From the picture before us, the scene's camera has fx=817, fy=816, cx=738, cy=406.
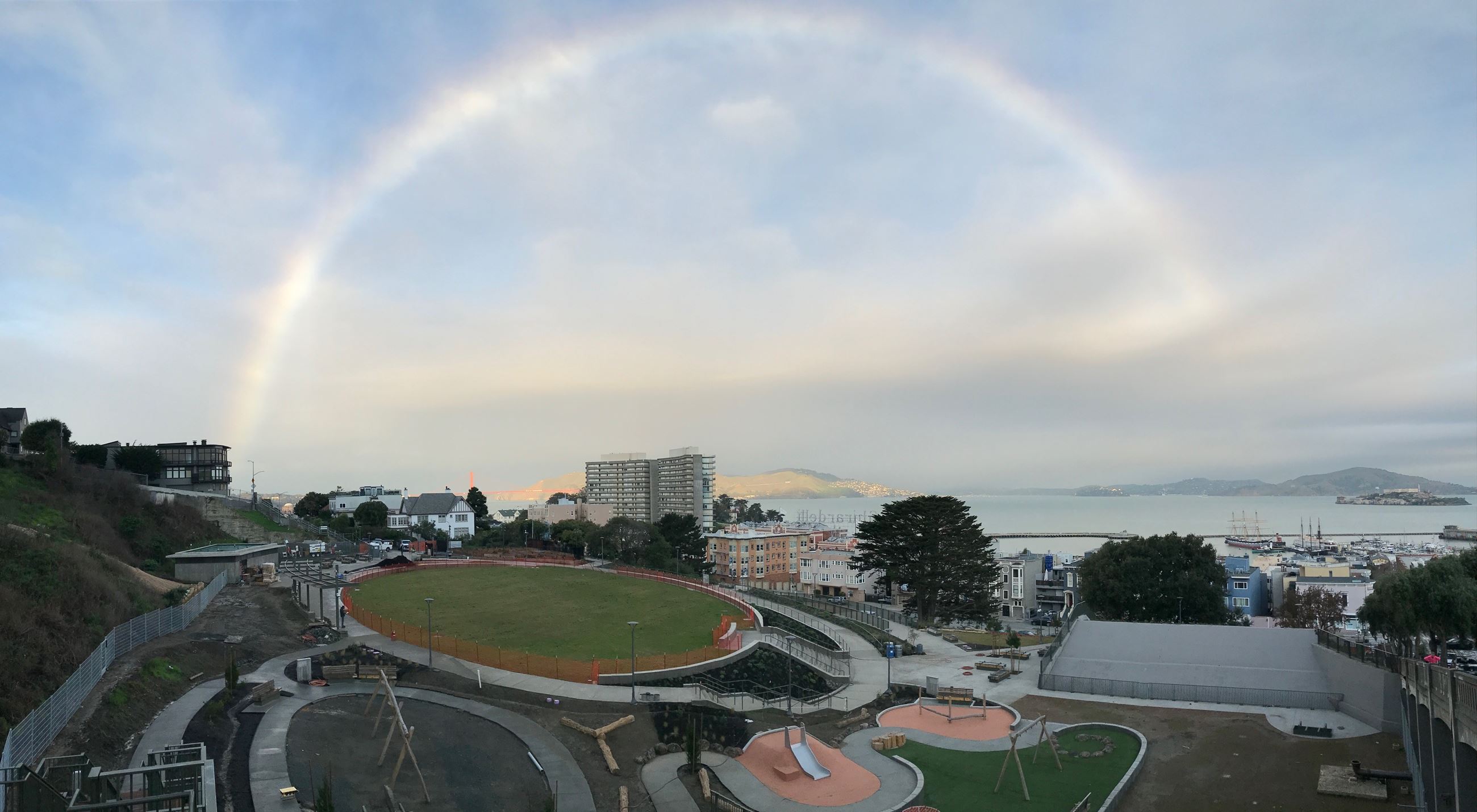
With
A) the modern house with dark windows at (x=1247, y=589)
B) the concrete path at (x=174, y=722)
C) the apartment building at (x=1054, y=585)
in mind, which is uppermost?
the concrete path at (x=174, y=722)

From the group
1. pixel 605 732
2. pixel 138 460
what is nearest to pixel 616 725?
pixel 605 732

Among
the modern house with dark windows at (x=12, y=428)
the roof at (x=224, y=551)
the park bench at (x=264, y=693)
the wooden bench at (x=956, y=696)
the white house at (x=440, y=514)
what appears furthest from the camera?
the white house at (x=440, y=514)

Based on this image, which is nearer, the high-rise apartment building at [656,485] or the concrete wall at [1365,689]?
the concrete wall at [1365,689]

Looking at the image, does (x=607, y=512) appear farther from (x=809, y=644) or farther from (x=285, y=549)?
(x=809, y=644)

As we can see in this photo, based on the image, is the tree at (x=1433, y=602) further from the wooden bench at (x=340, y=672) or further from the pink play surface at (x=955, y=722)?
the wooden bench at (x=340, y=672)

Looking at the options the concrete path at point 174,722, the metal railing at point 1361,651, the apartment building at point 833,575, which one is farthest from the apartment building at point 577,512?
the metal railing at point 1361,651

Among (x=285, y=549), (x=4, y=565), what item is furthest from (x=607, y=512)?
(x=4, y=565)
